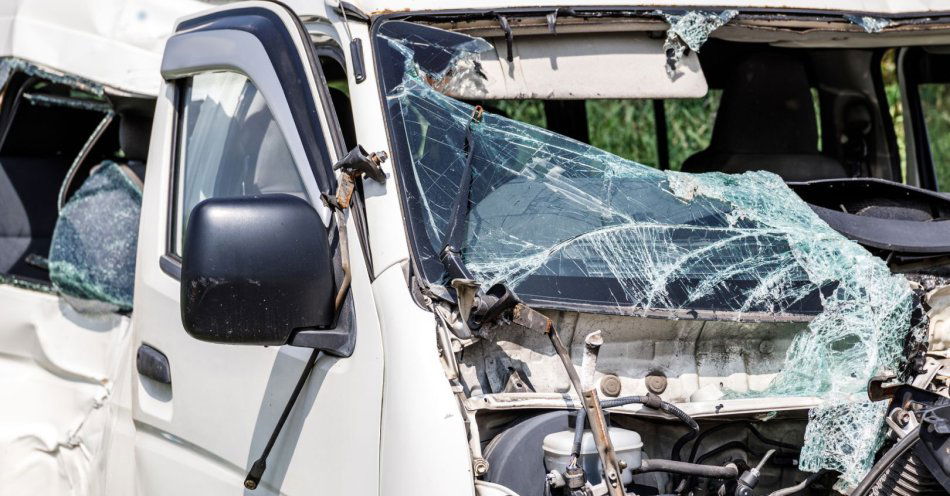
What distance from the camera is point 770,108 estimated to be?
4.17 meters

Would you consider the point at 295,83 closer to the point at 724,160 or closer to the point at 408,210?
the point at 408,210

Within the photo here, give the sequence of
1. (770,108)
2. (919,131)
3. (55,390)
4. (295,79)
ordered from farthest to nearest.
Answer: (919,131), (770,108), (55,390), (295,79)

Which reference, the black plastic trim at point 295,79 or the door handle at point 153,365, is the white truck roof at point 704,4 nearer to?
the black plastic trim at point 295,79

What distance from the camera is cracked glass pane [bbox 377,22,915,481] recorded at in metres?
2.42

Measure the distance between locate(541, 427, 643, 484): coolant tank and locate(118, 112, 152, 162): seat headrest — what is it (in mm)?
2839

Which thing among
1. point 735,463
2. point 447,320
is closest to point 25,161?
point 447,320

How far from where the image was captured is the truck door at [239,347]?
7.87 ft

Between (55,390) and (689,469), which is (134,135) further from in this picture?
(689,469)

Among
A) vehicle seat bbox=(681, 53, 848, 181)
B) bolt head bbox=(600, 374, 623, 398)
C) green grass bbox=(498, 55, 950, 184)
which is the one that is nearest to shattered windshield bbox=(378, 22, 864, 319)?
bolt head bbox=(600, 374, 623, 398)

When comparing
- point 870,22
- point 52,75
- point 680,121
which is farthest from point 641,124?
point 870,22

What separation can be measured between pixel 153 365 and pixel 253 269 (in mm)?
918

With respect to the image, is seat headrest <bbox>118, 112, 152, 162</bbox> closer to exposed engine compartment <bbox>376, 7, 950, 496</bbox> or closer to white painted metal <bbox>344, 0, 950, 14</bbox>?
white painted metal <bbox>344, 0, 950, 14</bbox>

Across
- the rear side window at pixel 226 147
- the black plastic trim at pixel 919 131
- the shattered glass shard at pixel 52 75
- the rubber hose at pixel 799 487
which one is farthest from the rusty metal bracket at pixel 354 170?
the black plastic trim at pixel 919 131

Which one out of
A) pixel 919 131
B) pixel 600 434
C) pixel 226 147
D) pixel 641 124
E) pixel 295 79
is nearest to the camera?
pixel 600 434
